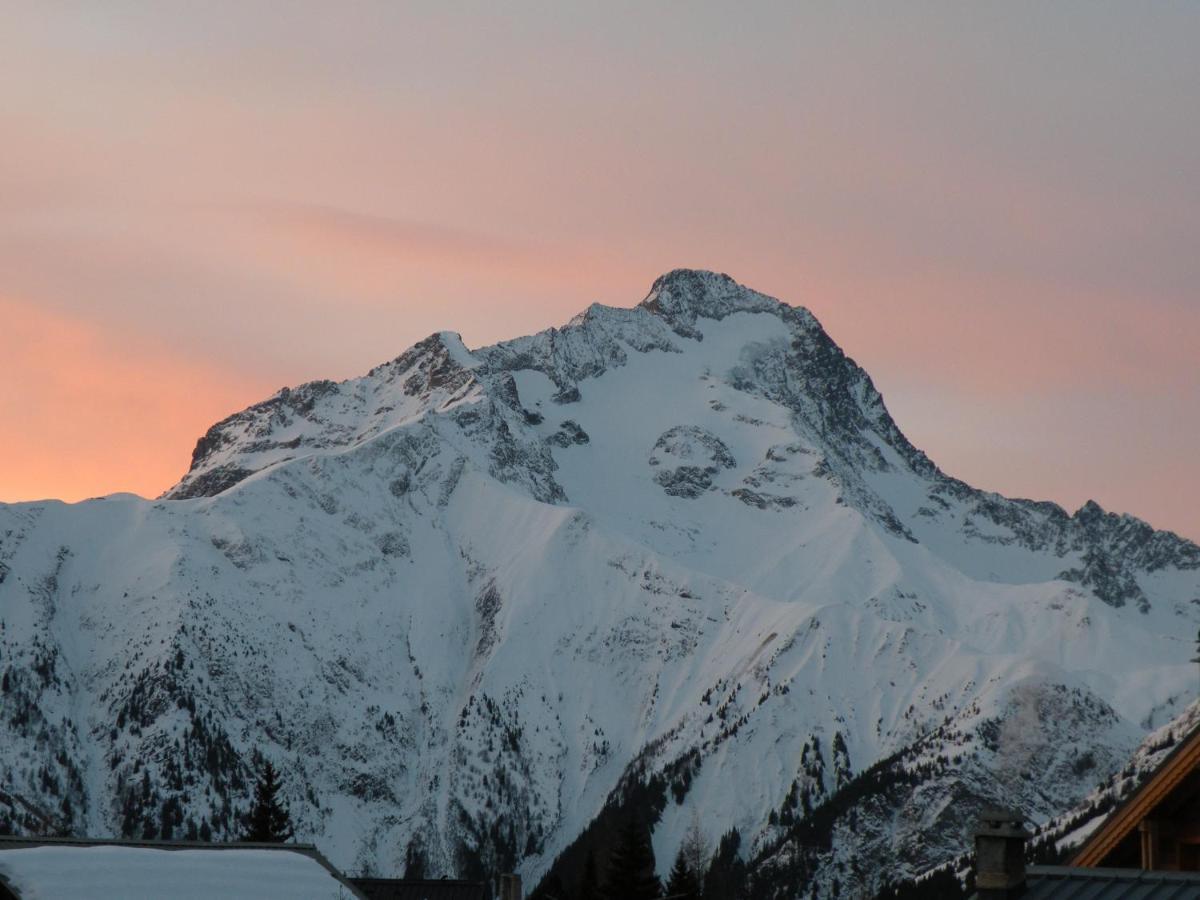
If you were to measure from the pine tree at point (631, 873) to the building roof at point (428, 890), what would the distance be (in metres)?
23.4

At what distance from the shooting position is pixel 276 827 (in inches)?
4739

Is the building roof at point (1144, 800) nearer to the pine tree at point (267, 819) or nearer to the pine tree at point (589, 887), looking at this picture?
the pine tree at point (589, 887)

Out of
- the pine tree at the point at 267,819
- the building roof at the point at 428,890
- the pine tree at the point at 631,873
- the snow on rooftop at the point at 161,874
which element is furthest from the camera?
the pine tree at the point at 267,819

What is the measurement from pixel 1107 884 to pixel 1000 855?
1.35 meters

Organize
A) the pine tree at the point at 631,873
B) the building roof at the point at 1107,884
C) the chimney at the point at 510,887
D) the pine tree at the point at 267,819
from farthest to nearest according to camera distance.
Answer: the pine tree at the point at 267,819, the pine tree at the point at 631,873, the chimney at the point at 510,887, the building roof at the point at 1107,884

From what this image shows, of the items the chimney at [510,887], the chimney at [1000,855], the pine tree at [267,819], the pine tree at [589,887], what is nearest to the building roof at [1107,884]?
the chimney at [1000,855]

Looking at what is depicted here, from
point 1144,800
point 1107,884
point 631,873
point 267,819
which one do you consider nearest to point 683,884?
point 631,873

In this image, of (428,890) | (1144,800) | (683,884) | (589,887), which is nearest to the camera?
(1144,800)

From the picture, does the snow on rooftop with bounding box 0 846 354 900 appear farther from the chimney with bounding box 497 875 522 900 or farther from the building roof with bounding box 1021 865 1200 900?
the chimney with bounding box 497 875 522 900

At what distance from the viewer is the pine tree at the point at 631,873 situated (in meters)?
101

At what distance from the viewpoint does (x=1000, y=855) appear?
1083 inches

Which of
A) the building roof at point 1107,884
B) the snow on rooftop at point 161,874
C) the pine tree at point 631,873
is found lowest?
the building roof at point 1107,884

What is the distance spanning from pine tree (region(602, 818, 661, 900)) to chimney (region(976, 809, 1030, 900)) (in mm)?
74940

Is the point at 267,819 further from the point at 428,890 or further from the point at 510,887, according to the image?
the point at 510,887
